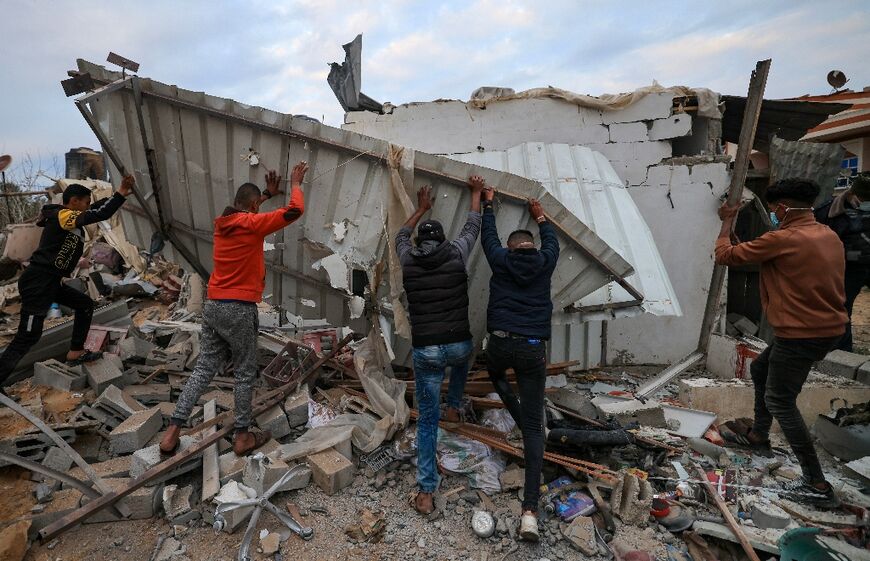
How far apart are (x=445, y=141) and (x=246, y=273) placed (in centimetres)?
370

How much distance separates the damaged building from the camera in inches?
114

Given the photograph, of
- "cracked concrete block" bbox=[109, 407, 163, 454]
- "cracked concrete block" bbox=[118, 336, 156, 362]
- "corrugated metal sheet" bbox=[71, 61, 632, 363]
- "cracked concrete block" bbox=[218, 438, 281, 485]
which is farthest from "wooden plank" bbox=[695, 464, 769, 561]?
"cracked concrete block" bbox=[118, 336, 156, 362]

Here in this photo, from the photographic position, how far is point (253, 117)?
3770 mm

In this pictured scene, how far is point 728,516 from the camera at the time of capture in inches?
116

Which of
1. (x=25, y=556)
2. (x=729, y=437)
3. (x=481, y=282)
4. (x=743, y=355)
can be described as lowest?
(x=25, y=556)

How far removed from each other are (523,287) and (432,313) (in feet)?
2.09

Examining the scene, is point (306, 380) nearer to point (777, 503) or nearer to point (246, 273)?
point (246, 273)

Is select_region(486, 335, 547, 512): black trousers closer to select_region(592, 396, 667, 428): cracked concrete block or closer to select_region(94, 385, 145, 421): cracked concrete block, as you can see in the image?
select_region(592, 396, 667, 428): cracked concrete block

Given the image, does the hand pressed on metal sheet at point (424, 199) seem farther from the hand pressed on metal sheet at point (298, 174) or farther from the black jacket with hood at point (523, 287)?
the hand pressed on metal sheet at point (298, 174)

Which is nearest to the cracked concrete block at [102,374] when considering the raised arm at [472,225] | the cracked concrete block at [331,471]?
the cracked concrete block at [331,471]

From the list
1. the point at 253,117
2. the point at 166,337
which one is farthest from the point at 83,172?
the point at 253,117

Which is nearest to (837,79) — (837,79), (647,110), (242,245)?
(837,79)

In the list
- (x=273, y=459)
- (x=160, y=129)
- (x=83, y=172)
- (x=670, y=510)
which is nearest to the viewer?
(x=670, y=510)

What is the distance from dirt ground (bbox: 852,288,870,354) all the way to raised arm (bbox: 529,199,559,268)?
19.2ft
